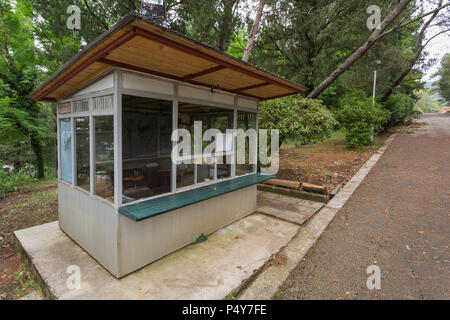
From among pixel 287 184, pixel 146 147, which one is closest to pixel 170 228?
pixel 146 147

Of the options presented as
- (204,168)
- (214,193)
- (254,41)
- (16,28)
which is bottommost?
(214,193)

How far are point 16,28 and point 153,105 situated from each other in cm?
1025

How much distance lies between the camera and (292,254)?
128 inches

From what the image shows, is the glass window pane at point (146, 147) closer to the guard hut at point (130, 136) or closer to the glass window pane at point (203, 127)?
the guard hut at point (130, 136)

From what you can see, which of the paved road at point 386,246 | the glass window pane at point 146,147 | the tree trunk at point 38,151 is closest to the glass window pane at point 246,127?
the glass window pane at point 146,147

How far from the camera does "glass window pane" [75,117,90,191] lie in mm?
3292

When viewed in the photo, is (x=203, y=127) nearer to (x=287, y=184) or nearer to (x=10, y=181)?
(x=287, y=184)

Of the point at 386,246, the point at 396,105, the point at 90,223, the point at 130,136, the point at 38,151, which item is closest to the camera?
the point at 90,223

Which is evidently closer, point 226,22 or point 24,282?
point 24,282

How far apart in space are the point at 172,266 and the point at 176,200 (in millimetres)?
890

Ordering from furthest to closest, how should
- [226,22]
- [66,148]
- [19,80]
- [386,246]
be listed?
1. [19,80]
2. [226,22]
3. [66,148]
4. [386,246]
